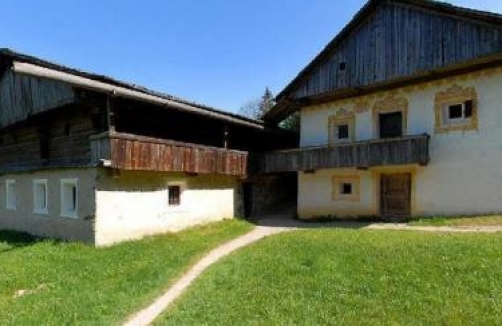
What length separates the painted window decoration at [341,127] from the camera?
65.7 feet

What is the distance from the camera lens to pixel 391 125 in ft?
61.8

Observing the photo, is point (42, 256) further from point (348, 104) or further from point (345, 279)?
point (348, 104)

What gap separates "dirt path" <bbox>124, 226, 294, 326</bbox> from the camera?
30.0 ft

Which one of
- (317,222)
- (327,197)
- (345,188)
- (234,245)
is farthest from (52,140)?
(345,188)

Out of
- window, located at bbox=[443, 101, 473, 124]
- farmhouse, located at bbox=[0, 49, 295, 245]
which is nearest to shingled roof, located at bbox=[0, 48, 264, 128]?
farmhouse, located at bbox=[0, 49, 295, 245]

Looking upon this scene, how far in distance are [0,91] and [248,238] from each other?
→ 1515 cm

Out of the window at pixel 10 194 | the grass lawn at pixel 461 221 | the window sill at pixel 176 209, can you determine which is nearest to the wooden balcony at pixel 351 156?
the grass lawn at pixel 461 221

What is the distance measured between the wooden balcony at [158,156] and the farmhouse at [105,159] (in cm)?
4

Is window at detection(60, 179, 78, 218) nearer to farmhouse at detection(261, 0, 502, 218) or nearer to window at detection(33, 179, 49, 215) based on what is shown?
window at detection(33, 179, 49, 215)

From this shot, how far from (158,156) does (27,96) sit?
7.61 metres

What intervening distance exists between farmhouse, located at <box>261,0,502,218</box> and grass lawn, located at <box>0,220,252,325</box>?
622cm

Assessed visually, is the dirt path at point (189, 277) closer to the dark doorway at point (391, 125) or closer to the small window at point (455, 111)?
the dark doorway at point (391, 125)

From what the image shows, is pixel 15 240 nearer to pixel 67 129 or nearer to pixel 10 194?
pixel 10 194

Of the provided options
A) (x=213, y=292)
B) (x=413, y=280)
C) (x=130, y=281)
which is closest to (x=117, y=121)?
(x=130, y=281)
